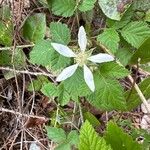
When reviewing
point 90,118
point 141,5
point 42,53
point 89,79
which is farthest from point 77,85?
point 141,5

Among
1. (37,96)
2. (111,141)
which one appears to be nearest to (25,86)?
(37,96)

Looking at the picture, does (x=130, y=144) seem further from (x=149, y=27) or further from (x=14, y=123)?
(x=14, y=123)

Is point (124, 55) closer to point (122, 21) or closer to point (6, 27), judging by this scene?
point (122, 21)

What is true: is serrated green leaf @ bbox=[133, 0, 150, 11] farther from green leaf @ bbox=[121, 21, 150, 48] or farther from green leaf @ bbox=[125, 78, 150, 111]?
green leaf @ bbox=[125, 78, 150, 111]

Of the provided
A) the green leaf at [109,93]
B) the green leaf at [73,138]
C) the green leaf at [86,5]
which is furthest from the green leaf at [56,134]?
the green leaf at [86,5]

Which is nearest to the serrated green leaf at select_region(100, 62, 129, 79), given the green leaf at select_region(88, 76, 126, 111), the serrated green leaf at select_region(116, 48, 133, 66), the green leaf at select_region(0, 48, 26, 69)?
the green leaf at select_region(88, 76, 126, 111)

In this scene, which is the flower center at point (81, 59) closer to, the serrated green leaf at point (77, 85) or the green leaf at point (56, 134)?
the serrated green leaf at point (77, 85)
